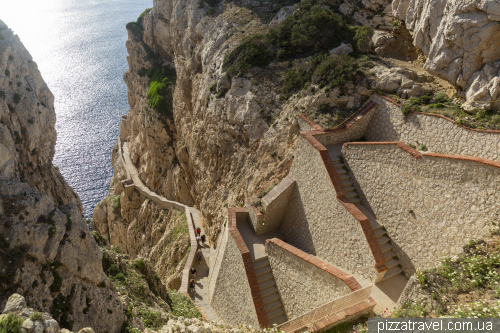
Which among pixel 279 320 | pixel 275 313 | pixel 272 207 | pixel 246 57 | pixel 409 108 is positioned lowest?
pixel 279 320

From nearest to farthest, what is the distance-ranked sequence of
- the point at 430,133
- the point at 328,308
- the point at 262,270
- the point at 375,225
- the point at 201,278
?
the point at 328,308
the point at 375,225
the point at 430,133
the point at 262,270
the point at 201,278

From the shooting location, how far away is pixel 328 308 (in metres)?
9.23

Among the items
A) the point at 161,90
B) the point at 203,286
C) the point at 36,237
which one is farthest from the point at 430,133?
the point at 161,90

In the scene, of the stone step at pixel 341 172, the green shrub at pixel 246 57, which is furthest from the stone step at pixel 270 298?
the green shrub at pixel 246 57

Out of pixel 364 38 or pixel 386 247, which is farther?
pixel 364 38

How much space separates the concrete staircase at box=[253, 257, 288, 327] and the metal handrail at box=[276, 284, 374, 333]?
11.5 feet

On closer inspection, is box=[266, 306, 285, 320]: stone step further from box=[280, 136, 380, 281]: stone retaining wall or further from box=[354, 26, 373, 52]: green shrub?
box=[354, 26, 373, 52]: green shrub

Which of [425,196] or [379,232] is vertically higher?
[425,196]

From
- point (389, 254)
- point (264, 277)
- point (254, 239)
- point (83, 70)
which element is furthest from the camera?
point (83, 70)

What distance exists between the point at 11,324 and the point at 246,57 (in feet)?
65.1

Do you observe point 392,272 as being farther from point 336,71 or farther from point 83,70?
point 83,70

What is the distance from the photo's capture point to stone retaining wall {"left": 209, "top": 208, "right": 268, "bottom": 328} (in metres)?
12.7

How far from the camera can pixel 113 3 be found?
116625 mm

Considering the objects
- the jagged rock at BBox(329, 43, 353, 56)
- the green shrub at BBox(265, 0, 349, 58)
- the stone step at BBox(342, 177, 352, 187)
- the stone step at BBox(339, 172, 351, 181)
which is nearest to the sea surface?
the green shrub at BBox(265, 0, 349, 58)
